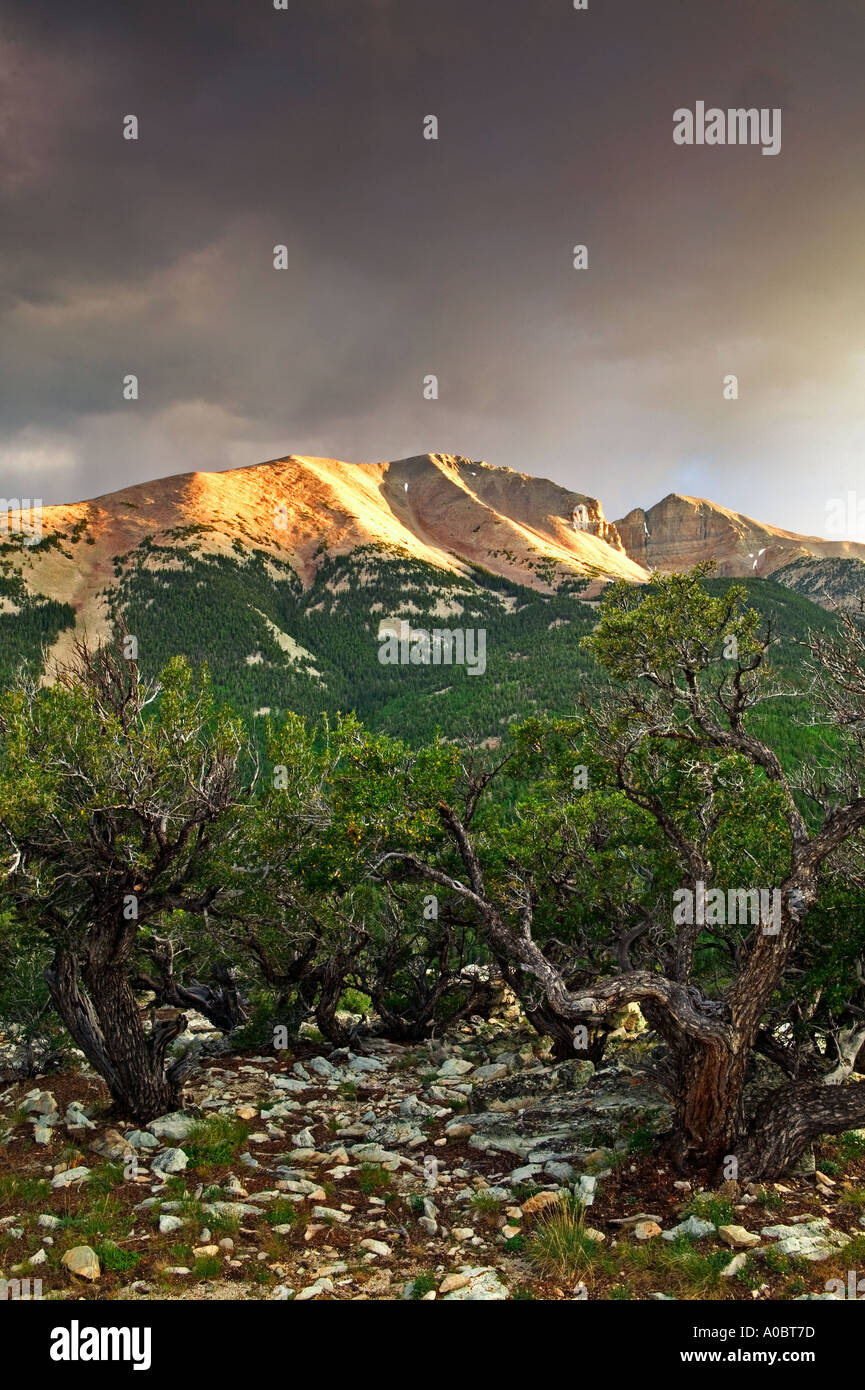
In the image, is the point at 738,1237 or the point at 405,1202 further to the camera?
the point at 405,1202

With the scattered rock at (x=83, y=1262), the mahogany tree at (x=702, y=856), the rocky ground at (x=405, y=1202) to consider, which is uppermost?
the mahogany tree at (x=702, y=856)

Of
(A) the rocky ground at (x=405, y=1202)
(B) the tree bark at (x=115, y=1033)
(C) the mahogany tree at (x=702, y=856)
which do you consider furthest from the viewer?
(B) the tree bark at (x=115, y=1033)

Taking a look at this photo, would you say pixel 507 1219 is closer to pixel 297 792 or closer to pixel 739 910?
pixel 739 910

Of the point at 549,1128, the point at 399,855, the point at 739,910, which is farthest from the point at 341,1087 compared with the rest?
the point at 739,910

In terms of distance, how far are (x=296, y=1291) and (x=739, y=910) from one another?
1105cm

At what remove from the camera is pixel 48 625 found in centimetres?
17650

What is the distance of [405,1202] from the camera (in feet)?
42.9

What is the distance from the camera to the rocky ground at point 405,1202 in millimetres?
9961

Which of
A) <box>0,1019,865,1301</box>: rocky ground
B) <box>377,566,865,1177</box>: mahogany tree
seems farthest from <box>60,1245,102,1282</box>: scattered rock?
<box>377,566,865,1177</box>: mahogany tree

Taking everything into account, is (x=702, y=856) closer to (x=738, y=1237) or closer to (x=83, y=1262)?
(x=738, y=1237)

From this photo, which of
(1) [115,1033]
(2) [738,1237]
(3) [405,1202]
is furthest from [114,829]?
(2) [738,1237]

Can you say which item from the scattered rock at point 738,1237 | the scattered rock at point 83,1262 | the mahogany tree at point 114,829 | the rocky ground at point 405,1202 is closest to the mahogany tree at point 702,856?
the rocky ground at point 405,1202

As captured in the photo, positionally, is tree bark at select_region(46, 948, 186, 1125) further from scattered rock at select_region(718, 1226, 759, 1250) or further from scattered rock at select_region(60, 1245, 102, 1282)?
scattered rock at select_region(718, 1226, 759, 1250)

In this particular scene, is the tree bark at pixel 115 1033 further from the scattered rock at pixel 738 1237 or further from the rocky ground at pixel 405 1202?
the scattered rock at pixel 738 1237
